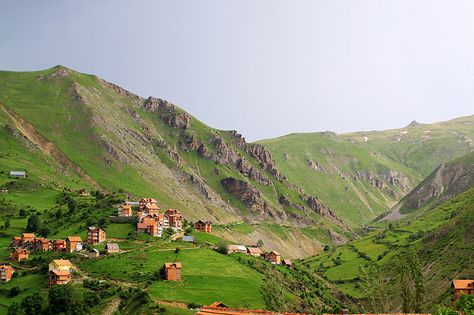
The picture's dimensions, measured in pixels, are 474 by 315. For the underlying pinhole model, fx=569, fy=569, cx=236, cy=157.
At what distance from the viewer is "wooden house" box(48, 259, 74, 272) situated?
158375 millimetres

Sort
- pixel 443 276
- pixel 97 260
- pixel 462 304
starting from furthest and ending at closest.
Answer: pixel 443 276 → pixel 97 260 → pixel 462 304

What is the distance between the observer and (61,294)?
137 meters

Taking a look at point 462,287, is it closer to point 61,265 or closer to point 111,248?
point 61,265

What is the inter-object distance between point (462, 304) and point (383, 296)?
55.3m

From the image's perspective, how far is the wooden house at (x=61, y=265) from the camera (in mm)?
158375

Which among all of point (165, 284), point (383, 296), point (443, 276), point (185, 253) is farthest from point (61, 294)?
point (443, 276)

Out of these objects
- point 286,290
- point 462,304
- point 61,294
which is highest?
point 462,304

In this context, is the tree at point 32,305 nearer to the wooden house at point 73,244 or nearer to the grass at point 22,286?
the grass at point 22,286

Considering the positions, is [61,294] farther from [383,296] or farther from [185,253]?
[383,296]

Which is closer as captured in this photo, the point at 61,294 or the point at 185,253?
the point at 61,294

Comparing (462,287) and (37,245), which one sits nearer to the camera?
(462,287)

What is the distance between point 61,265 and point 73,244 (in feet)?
75.8

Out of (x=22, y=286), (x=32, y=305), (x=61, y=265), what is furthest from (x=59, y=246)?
(x=32, y=305)

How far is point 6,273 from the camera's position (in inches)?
6407
